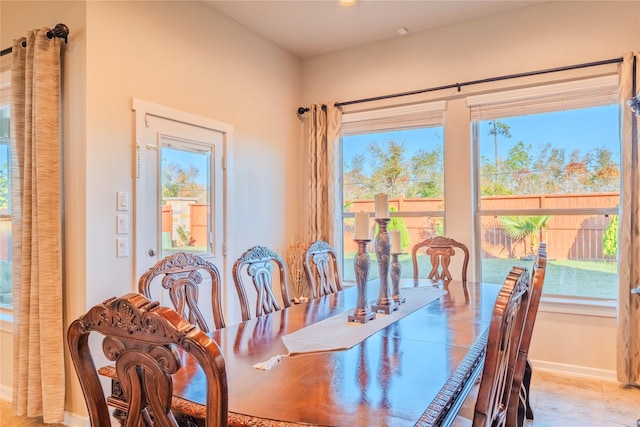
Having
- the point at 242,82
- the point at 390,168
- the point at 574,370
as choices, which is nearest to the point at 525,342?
the point at 574,370

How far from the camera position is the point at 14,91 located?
103 inches

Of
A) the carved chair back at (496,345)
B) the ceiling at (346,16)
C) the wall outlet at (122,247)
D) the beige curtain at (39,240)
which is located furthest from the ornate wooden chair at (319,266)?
the ceiling at (346,16)

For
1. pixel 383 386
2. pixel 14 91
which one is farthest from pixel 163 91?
pixel 383 386

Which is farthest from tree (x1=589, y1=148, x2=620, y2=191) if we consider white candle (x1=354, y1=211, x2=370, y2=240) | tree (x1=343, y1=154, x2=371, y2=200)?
white candle (x1=354, y1=211, x2=370, y2=240)

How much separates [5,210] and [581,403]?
440cm

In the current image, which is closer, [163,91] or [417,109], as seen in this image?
[163,91]

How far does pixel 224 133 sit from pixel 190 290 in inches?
75.0

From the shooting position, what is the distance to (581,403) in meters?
2.79

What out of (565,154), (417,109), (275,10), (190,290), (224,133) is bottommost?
(190,290)

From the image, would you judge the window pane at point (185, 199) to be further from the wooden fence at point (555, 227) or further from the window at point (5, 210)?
the wooden fence at point (555, 227)

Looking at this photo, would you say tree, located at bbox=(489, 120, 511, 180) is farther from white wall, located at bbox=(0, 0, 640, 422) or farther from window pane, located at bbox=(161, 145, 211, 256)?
window pane, located at bbox=(161, 145, 211, 256)

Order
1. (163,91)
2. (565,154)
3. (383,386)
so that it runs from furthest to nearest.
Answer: (565,154) < (163,91) < (383,386)

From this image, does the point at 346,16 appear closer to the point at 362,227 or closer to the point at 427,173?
the point at 427,173

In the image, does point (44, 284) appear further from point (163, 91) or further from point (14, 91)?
point (163, 91)
